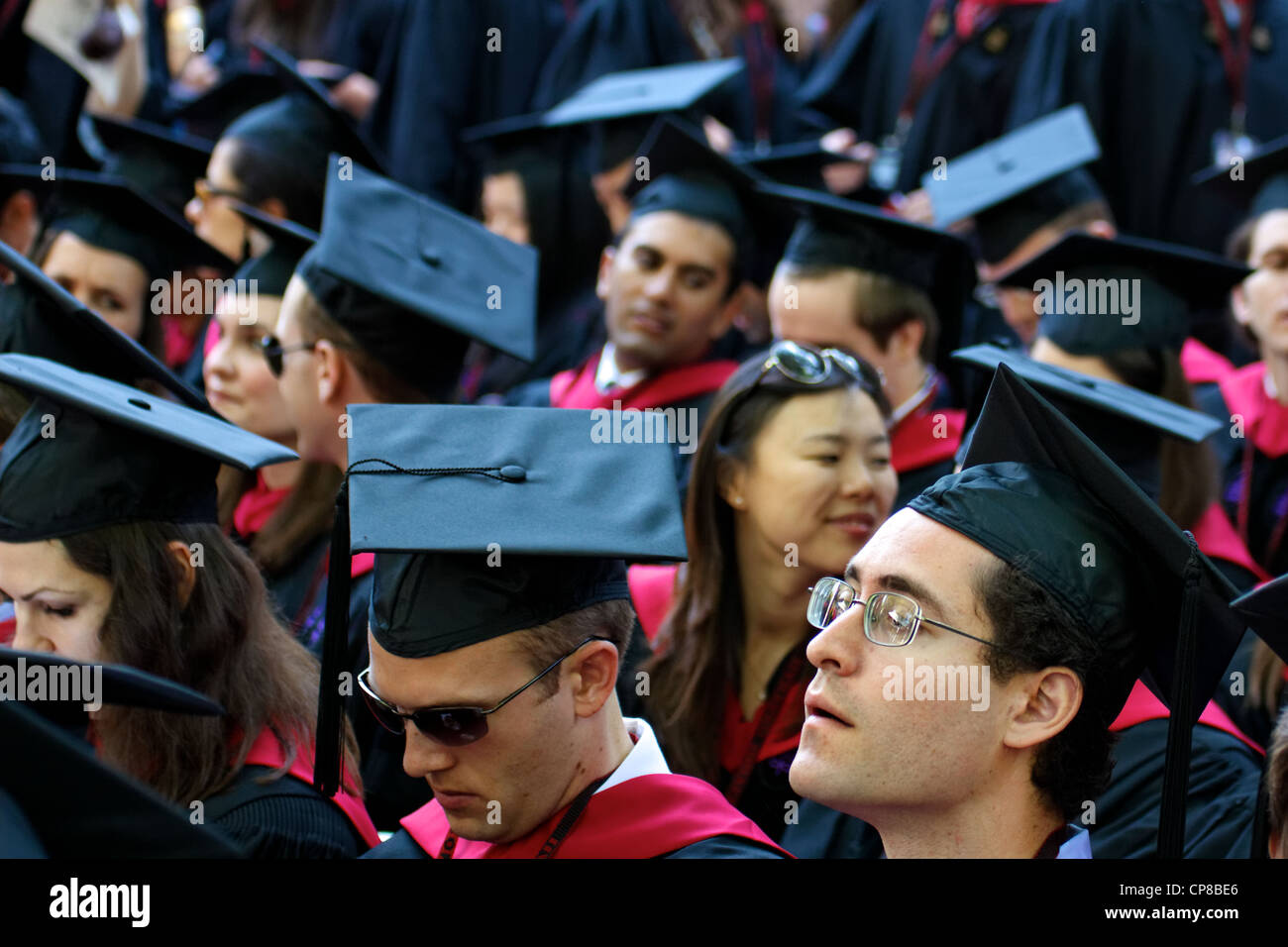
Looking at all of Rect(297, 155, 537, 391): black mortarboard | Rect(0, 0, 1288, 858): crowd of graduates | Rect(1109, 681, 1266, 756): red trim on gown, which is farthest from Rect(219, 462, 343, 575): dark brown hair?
Rect(1109, 681, 1266, 756): red trim on gown

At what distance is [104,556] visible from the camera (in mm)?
2551

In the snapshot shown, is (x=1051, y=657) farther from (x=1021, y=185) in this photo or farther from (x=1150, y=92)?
(x=1150, y=92)

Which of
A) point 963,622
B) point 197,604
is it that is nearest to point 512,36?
point 197,604

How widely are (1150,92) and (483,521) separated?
441 cm

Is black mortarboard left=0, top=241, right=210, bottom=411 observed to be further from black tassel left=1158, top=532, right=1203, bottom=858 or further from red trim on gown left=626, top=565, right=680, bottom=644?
black tassel left=1158, top=532, right=1203, bottom=858

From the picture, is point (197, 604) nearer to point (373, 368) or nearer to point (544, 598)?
point (544, 598)

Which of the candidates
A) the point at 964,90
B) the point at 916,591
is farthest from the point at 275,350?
the point at 964,90

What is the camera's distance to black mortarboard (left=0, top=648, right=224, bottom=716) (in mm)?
1790

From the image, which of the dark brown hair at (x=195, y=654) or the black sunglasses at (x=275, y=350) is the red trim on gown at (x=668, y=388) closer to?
the black sunglasses at (x=275, y=350)

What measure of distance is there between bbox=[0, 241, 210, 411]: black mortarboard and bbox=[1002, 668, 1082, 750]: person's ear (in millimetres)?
1691

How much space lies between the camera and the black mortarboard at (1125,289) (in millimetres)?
3873

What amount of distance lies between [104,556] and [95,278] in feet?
6.75

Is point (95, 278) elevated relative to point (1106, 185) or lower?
lower
